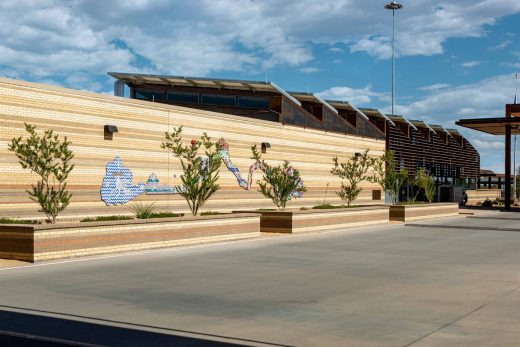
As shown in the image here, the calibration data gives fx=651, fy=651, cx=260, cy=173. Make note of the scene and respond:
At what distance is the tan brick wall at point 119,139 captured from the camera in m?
21.8

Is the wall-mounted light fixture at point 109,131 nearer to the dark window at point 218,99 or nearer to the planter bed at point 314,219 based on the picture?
the planter bed at point 314,219

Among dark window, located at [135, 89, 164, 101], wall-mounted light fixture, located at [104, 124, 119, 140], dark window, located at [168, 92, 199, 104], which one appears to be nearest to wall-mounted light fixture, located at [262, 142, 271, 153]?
dark window, located at [168, 92, 199, 104]

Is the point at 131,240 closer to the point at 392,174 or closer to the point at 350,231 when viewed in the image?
the point at 350,231

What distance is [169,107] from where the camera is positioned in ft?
94.6

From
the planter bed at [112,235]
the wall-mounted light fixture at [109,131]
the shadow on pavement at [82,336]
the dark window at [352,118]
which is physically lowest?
the shadow on pavement at [82,336]

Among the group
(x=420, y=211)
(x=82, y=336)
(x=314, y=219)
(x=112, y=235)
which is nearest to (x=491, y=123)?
(x=420, y=211)

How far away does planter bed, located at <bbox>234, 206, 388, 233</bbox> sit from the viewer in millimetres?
27016

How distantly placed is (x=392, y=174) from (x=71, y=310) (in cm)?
3377

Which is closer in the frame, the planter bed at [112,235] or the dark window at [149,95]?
the planter bed at [112,235]

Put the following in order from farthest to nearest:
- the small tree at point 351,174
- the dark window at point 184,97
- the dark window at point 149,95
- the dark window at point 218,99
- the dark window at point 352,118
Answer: the dark window at point 352,118 < the dark window at point 149,95 < the dark window at point 184,97 < the dark window at point 218,99 < the small tree at point 351,174

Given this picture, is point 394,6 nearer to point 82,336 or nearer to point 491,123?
point 491,123

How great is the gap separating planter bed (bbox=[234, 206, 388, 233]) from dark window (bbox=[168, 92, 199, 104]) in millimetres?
14703

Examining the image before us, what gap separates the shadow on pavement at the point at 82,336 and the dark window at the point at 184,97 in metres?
33.7

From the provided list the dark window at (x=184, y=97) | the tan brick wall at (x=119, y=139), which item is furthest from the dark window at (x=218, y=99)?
the tan brick wall at (x=119, y=139)
